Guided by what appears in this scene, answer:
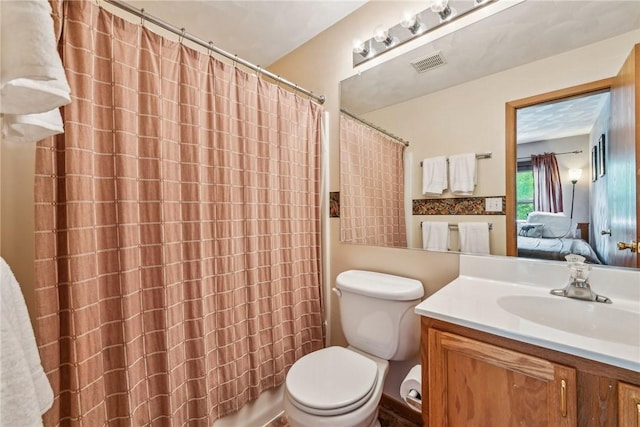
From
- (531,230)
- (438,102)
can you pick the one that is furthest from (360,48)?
(531,230)

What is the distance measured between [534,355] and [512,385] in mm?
111

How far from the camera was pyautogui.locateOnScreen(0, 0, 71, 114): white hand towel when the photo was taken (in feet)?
1.72

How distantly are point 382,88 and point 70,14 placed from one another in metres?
1.39

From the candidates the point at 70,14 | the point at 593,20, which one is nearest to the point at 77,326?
the point at 70,14

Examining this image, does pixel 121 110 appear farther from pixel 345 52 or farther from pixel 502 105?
pixel 502 105

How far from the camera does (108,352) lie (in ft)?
2.97

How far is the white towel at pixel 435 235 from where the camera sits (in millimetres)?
1280

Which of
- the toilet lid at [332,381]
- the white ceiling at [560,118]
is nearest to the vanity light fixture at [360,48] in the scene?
the white ceiling at [560,118]

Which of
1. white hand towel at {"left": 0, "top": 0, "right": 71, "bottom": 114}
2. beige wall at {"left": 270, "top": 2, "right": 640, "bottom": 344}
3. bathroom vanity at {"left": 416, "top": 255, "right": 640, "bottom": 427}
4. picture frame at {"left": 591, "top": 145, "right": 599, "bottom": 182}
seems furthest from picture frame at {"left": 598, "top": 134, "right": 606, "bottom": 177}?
white hand towel at {"left": 0, "top": 0, "right": 71, "bottom": 114}

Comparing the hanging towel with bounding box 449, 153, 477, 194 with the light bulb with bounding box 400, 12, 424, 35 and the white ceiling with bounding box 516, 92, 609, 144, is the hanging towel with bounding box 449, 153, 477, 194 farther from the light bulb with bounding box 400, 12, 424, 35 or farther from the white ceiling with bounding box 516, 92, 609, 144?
the light bulb with bounding box 400, 12, 424, 35

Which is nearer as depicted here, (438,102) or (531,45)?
(531,45)

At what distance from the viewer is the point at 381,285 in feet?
4.32

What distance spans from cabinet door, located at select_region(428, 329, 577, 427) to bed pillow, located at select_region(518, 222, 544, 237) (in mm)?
602

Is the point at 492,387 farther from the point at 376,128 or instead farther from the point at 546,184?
the point at 376,128
